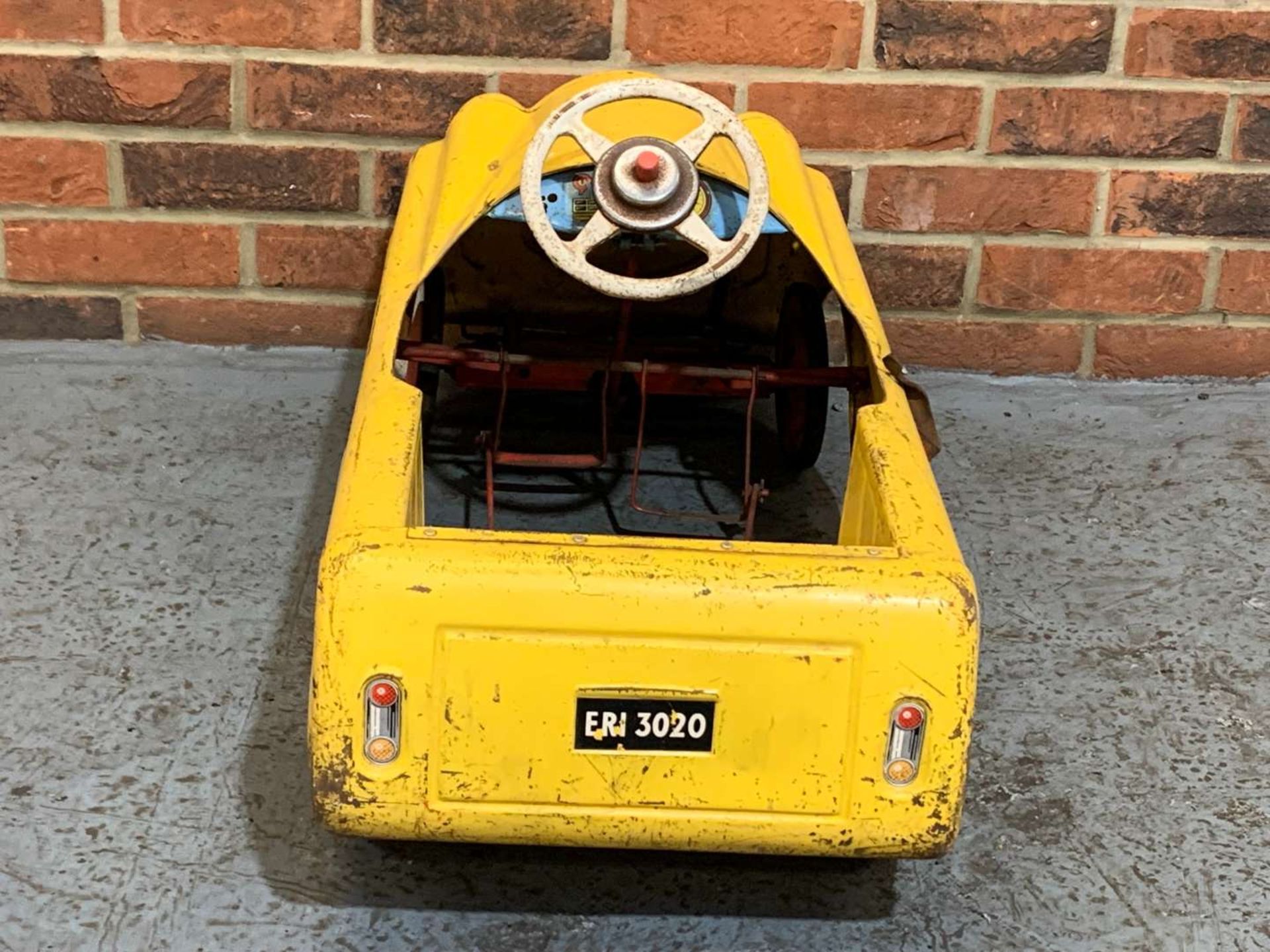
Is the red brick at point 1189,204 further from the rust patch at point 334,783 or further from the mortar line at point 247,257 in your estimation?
the rust patch at point 334,783

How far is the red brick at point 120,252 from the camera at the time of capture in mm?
2203

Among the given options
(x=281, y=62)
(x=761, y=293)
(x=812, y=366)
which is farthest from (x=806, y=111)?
(x=281, y=62)

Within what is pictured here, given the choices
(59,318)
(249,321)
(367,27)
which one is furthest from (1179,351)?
(59,318)

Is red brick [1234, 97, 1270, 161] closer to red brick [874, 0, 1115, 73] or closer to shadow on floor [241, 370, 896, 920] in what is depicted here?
red brick [874, 0, 1115, 73]

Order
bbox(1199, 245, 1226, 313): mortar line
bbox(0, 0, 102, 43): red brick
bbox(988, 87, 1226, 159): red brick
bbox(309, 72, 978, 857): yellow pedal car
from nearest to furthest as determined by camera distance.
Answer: bbox(309, 72, 978, 857): yellow pedal car, bbox(0, 0, 102, 43): red brick, bbox(988, 87, 1226, 159): red brick, bbox(1199, 245, 1226, 313): mortar line

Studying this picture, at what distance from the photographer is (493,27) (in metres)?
2.12

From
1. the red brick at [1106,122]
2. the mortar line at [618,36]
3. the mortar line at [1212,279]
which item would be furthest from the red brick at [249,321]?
the mortar line at [1212,279]

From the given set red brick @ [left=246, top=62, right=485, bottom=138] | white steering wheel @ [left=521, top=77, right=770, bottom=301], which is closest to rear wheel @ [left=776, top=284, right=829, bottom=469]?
white steering wheel @ [left=521, top=77, right=770, bottom=301]

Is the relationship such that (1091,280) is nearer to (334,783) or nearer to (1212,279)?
(1212,279)

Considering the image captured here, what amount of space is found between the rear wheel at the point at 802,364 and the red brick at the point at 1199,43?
0.60m

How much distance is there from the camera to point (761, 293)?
211 centimetres

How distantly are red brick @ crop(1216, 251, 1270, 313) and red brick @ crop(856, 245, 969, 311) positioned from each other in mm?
382

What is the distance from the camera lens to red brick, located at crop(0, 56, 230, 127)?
2107mm

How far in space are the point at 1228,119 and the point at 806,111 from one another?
0.59m
